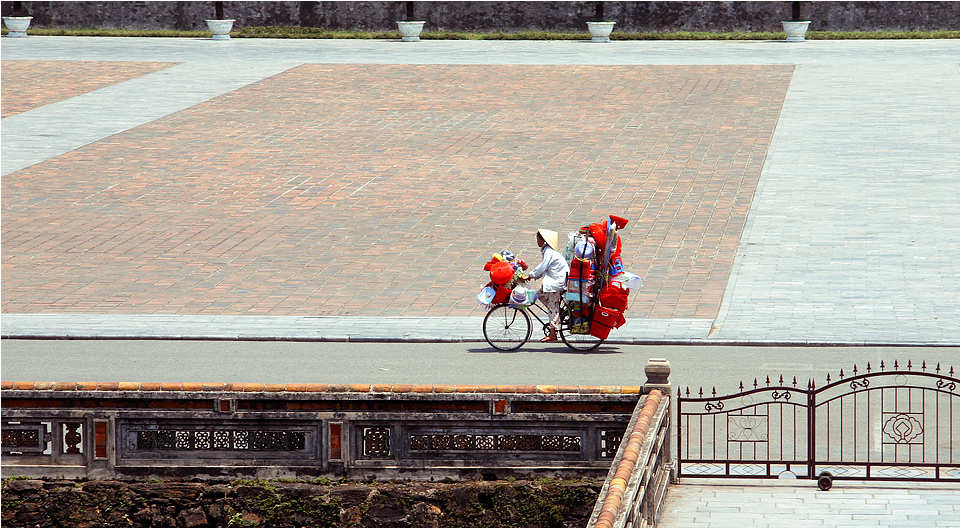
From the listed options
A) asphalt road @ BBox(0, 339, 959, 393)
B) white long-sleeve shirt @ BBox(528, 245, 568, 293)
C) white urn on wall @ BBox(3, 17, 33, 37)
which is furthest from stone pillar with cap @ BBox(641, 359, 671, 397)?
white urn on wall @ BBox(3, 17, 33, 37)

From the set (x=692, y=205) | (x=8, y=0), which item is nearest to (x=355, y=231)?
(x=692, y=205)

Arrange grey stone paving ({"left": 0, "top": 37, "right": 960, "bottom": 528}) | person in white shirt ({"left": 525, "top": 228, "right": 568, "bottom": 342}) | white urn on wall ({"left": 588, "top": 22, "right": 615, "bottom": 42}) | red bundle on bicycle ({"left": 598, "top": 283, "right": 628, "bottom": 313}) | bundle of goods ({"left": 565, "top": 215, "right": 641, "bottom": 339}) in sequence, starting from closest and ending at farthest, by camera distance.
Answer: grey stone paving ({"left": 0, "top": 37, "right": 960, "bottom": 528}), bundle of goods ({"left": 565, "top": 215, "right": 641, "bottom": 339}), red bundle on bicycle ({"left": 598, "top": 283, "right": 628, "bottom": 313}), person in white shirt ({"left": 525, "top": 228, "right": 568, "bottom": 342}), white urn on wall ({"left": 588, "top": 22, "right": 615, "bottom": 42})

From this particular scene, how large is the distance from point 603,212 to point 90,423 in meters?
11.8

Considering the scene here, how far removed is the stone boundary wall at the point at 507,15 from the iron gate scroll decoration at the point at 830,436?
34.5 metres

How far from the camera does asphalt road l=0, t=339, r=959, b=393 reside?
41.8ft

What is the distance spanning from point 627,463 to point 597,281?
5.44 m

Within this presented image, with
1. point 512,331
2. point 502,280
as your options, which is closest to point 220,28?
point 512,331

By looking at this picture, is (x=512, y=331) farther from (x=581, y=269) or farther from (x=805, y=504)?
(x=805, y=504)

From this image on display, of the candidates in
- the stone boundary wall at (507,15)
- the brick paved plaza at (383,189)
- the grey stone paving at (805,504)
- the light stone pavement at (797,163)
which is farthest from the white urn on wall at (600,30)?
the grey stone paving at (805,504)

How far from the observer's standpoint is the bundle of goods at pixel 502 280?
13469 millimetres

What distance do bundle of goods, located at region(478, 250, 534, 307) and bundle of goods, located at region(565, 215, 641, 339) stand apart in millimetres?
557

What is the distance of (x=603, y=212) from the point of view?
2055 cm

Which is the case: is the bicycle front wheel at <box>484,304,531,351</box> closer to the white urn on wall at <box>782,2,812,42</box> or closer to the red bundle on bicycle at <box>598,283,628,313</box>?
the red bundle on bicycle at <box>598,283,628,313</box>

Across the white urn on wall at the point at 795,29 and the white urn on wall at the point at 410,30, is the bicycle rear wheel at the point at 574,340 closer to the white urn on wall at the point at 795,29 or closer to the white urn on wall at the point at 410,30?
the white urn on wall at the point at 795,29
